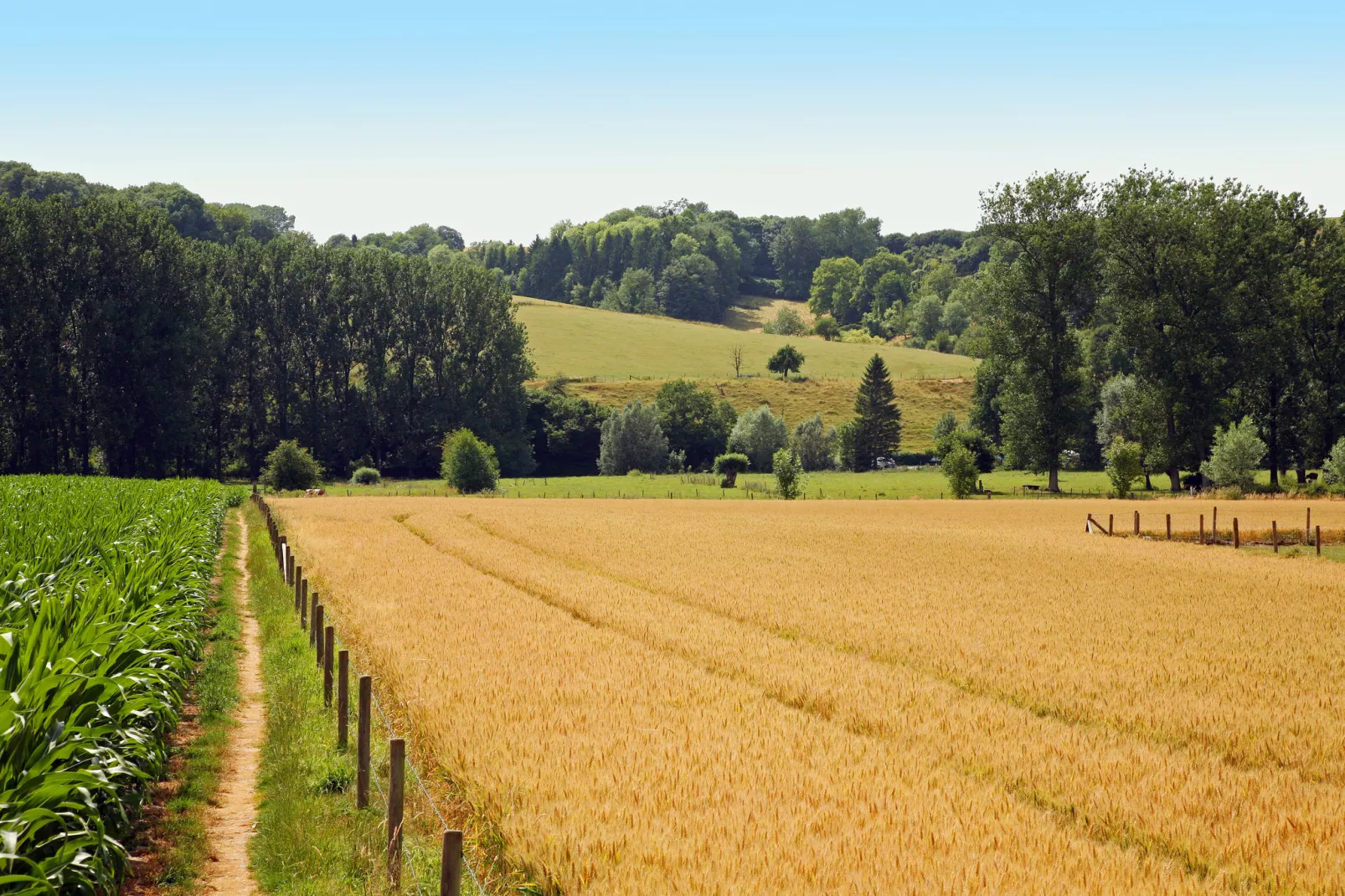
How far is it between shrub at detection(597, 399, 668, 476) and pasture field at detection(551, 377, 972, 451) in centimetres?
1779

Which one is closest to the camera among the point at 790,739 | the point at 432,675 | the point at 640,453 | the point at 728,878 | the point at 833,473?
the point at 728,878

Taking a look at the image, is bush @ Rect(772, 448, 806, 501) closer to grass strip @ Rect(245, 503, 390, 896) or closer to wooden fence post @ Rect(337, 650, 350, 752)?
grass strip @ Rect(245, 503, 390, 896)

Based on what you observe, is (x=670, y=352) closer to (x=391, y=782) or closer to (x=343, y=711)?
(x=343, y=711)

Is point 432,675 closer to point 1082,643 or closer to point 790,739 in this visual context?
point 790,739

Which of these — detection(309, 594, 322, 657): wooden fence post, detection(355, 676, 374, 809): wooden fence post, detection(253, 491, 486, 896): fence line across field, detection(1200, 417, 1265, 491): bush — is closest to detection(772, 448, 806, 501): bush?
detection(1200, 417, 1265, 491): bush

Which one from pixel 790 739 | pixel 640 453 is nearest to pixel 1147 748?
pixel 790 739

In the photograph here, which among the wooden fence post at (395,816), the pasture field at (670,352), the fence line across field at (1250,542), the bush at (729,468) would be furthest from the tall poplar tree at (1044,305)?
the wooden fence post at (395,816)

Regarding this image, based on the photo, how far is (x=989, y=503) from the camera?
2736 inches

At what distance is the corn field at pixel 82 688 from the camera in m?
7.38

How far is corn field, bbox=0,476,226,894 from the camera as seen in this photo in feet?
24.2

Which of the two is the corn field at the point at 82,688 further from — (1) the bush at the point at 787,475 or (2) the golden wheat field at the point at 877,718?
(1) the bush at the point at 787,475

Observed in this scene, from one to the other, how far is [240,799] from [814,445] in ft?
340

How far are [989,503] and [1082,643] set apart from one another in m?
50.8

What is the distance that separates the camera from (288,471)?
85312 millimetres
